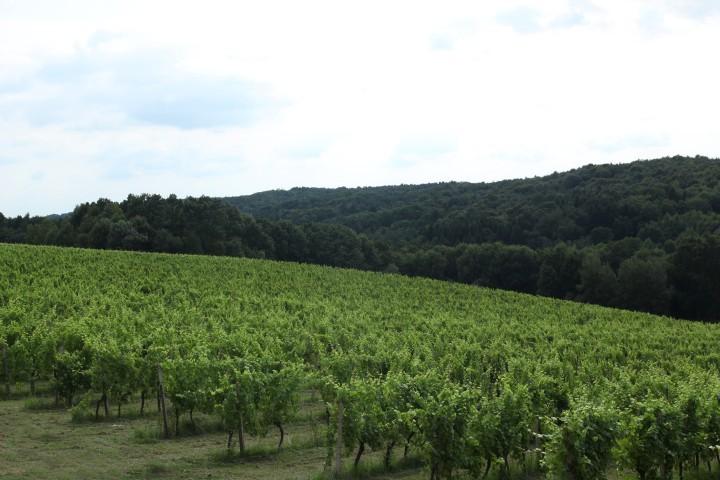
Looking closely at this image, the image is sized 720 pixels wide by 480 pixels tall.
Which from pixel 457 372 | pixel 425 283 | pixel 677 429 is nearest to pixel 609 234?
pixel 425 283

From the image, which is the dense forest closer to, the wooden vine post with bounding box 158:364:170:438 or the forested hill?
the forested hill

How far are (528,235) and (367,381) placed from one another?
3544 inches

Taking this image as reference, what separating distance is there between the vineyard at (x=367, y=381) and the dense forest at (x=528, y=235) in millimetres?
34315

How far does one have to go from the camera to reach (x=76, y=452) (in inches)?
582

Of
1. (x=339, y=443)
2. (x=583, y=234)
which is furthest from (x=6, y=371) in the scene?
(x=583, y=234)

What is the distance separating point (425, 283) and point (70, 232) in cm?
4333

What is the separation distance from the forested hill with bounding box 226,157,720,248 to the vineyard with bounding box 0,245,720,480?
56848 millimetres

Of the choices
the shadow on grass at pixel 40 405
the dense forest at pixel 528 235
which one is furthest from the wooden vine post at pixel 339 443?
the dense forest at pixel 528 235

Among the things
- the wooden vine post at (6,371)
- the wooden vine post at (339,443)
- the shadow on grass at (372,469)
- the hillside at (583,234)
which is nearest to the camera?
the wooden vine post at (339,443)

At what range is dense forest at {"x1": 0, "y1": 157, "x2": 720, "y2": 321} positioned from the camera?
69.5m

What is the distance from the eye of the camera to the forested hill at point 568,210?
91562mm

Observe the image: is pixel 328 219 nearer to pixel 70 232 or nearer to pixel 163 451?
pixel 70 232

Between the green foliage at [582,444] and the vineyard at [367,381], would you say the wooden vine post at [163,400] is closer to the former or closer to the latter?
the vineyard at [367,381]

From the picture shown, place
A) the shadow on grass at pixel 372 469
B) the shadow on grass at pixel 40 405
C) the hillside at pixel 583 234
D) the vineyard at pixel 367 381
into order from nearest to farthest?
1. the vineyard at pixel 367 381
2. the shadow on grass at pixel 372 469
3. the shadow on grass at pixel 40 405
4. the hillside at pixel 583 234
